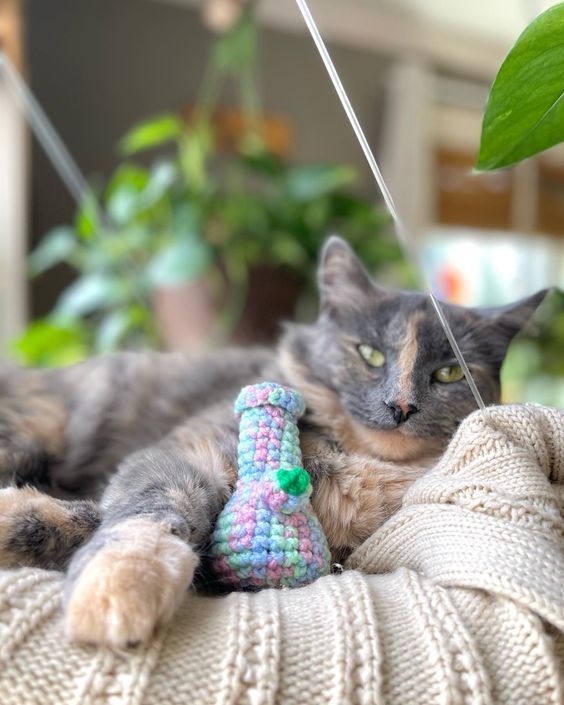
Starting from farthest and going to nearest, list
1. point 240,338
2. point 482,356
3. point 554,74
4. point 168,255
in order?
1. point 240,338
2. point 168,255
3. point 482,356
4. point 554,74

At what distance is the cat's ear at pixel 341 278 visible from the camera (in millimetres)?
1151

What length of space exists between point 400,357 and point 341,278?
0.78 ft

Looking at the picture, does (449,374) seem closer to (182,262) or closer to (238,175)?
(182,262)

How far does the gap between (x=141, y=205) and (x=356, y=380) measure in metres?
1.33

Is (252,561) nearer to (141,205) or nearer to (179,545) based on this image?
(179,545)

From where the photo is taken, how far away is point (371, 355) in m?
1.06

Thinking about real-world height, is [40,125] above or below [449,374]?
above

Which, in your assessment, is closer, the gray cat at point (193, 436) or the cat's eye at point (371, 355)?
the gray cat at point (193, 436)

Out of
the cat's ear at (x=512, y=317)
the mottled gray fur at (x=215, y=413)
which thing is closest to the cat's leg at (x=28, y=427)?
the mottled gray fur at (x=215, y=413)

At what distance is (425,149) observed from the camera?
4.94 meters

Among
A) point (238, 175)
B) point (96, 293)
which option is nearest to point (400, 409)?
point (96, 293)

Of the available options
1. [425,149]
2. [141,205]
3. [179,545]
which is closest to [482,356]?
[179,545]

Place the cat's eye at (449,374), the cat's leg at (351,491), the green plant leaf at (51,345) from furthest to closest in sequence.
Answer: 1. the green plant leaf at (51,345)
2. the cat's eye at (449,374)
3. the cat's leg at (351,491)

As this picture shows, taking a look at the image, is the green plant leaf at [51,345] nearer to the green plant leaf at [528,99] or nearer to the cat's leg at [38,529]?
the cat's leg at [38,529]
